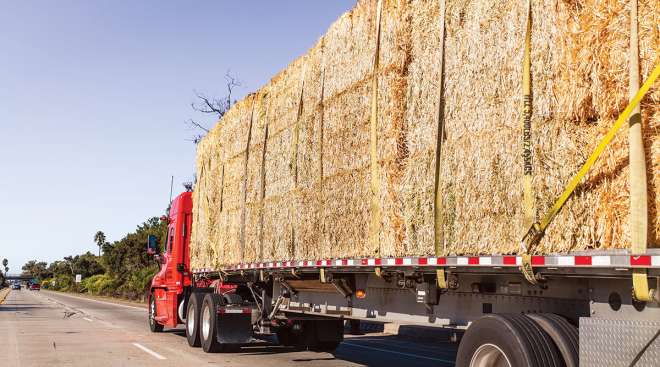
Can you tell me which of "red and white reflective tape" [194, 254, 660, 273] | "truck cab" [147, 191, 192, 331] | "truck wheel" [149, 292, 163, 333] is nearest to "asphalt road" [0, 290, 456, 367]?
"truck wheel" [149, 292, 163, 333]

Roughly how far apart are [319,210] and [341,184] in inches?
25.5

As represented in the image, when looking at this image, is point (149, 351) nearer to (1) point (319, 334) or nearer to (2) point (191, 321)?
(2) point (191, 321)

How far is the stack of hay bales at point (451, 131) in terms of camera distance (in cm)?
518

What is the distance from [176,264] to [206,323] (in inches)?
131

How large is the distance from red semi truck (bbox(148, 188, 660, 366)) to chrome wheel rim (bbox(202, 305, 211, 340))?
187 centimetres

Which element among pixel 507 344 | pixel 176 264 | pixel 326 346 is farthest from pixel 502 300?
pixel 176 264

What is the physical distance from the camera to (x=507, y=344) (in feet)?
18.4

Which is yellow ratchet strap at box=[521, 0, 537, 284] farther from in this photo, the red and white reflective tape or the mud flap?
the mud flap

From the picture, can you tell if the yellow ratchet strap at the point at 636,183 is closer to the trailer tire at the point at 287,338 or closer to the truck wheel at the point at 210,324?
the truck wheel at the point at 210,324

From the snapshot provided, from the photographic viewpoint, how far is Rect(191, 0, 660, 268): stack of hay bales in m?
5.18

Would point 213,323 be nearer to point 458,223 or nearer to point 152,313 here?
point 152,313

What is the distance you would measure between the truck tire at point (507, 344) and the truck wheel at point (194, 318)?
9.38 meters

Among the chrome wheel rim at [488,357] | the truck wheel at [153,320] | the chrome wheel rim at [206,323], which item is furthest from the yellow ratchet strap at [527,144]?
the truck wheel at [153,320]

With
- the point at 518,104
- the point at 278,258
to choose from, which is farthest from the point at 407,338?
the point at 518,104
